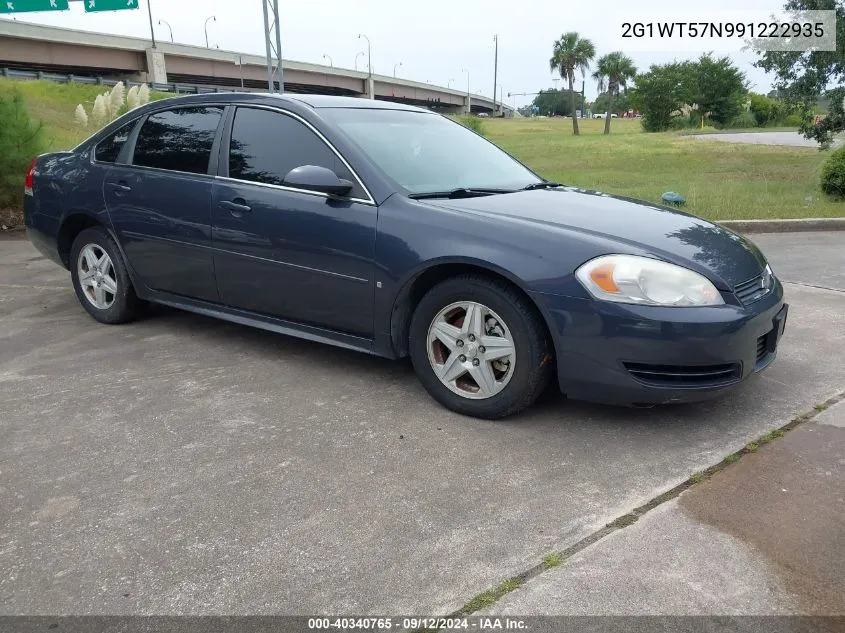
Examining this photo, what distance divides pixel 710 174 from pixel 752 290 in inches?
658

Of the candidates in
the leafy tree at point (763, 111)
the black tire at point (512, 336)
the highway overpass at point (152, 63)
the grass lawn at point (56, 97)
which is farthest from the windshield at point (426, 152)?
the leafy tree at point (763, 111)

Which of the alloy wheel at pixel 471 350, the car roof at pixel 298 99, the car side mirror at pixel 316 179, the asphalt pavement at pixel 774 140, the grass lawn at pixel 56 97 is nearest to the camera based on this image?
the alloy wheel at pixel 471 350

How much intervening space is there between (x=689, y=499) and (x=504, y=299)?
117 cm

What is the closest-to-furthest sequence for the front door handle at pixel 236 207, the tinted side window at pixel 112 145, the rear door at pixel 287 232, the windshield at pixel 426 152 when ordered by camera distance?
the rear door at pixel 287 232
the windshield at pixel 426 152
the front door handle at pixel 236 207
the tinted side window at pixel 112 145

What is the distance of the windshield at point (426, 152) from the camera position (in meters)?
4.07

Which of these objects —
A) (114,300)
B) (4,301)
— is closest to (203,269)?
(114,300)

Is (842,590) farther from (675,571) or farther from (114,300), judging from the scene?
(114,300)

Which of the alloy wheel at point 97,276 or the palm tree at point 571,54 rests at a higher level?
the palm tree at point 571,54

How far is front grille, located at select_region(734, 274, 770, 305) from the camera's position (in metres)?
3.39

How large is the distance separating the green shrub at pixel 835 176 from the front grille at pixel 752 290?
9807mm

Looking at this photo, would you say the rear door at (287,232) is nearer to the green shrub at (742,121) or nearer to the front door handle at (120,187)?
the front door handle at (120,187)

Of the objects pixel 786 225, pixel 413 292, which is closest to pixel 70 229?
pixel 413 292

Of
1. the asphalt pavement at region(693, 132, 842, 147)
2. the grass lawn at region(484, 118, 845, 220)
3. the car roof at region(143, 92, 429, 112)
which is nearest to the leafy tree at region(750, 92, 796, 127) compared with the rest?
the asphalt pavement at region(693, 132, 842, 147)

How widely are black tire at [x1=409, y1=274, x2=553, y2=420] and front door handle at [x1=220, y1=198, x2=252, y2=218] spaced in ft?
4.21
